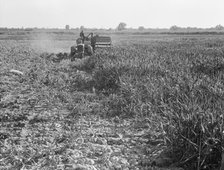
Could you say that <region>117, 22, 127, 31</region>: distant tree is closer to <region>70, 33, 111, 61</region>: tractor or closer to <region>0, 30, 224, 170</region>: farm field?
<region>70, 33, 111, 61</region>: tractor

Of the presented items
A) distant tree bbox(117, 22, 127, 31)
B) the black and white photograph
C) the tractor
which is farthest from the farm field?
distant tree bbox(117, 22, 127, 31)

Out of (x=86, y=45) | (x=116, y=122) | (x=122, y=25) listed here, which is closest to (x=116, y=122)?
(x=116, y=122)

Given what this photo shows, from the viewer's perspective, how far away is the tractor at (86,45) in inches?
666

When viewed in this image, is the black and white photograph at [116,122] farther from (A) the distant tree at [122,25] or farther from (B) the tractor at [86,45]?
(A) the distant tree at [122,25]

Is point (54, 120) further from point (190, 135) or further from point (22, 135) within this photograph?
point (190, 135)

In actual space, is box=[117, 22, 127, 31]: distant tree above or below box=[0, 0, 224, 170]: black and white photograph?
above

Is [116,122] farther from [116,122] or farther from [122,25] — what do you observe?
[122,25]

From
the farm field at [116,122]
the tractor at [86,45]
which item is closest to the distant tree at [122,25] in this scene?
the tractor at [86,45]

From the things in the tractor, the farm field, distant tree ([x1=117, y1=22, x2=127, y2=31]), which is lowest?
the farm field

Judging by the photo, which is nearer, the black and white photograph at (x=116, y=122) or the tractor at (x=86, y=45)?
the black and white photograph at (x=116, y=122)

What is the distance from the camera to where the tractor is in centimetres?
1692

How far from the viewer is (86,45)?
17.5m

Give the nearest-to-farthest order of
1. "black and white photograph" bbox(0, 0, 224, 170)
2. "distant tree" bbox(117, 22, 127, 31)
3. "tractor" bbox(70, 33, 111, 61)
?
"black and white photograph" bbox(0, 0, 224, 170)
"tractor" bbox(70, 33, 111, 61)
"distant tree" bbox(117, 22, 127, 31)

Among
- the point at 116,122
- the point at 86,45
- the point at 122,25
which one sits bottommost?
the point at 116,122
